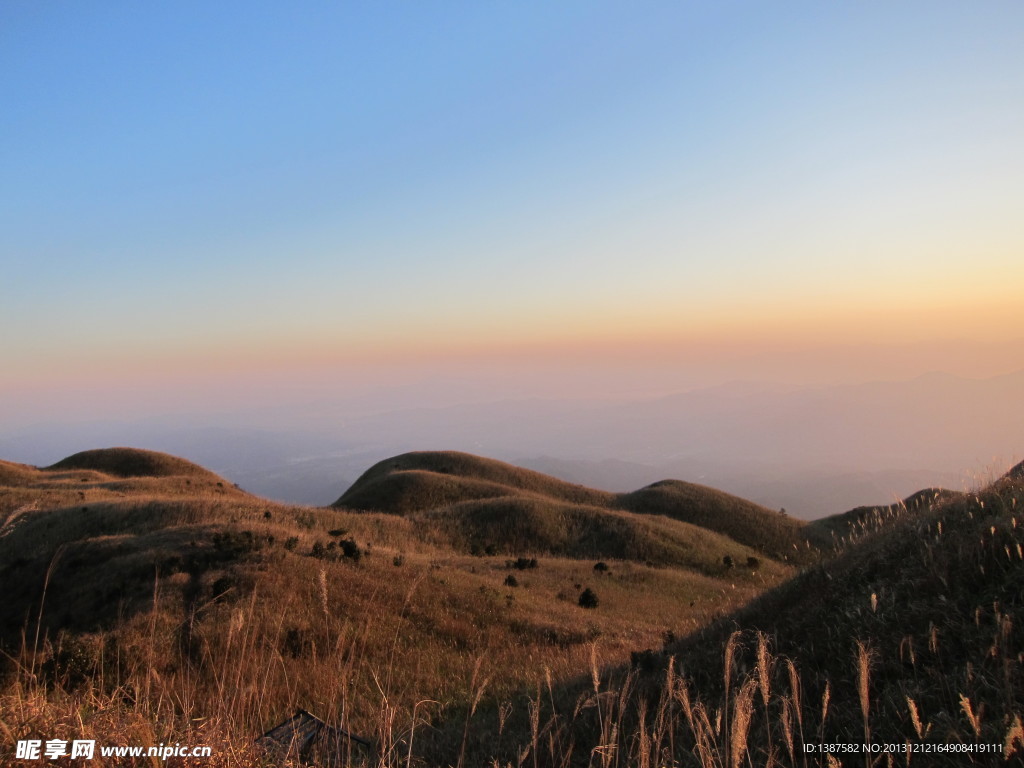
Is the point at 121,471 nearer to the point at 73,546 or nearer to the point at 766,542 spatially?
the point at 73,546

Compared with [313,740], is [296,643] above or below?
below

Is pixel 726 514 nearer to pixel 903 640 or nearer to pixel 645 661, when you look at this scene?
pixel 645 661

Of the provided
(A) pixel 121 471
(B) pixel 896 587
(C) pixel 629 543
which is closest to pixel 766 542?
(C) pixel 629 543

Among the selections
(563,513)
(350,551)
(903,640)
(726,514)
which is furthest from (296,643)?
(726,514)

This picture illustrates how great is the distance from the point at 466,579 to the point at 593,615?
5.03 m

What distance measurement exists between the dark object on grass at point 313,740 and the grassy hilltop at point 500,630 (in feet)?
1.00

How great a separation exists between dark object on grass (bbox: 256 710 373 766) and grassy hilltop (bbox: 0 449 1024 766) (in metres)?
0.31

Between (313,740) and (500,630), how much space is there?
37.5 feet

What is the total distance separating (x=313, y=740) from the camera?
611cm

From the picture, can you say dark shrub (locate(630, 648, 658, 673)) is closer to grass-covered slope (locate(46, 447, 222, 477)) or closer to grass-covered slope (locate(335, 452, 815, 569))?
grass-covered slope (locate(335, 452, 815, 569))

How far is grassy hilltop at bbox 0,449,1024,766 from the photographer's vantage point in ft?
15.6

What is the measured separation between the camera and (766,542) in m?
45.9

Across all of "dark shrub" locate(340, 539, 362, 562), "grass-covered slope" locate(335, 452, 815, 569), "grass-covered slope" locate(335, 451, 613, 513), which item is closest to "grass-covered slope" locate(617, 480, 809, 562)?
"grass-covered slope" locate(335, 452, 815, 569)

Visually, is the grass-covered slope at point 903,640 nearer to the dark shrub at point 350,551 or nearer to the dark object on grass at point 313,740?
the dark object on grass at point 313,740
